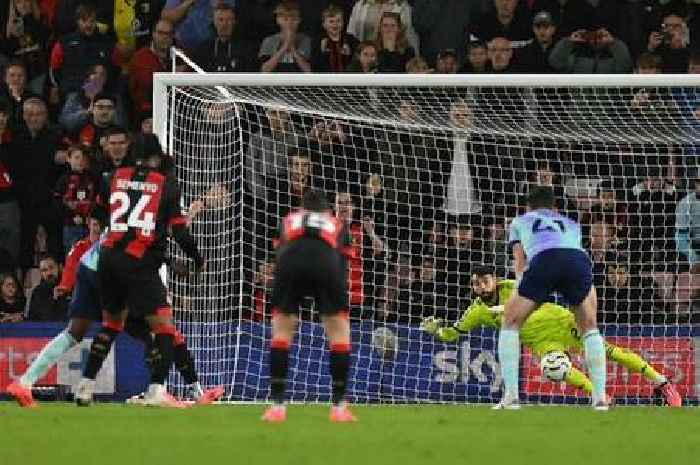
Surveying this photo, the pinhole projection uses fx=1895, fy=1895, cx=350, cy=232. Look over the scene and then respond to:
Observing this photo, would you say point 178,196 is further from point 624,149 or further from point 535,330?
point 624,149

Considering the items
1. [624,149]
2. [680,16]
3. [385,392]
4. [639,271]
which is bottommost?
[385,392]

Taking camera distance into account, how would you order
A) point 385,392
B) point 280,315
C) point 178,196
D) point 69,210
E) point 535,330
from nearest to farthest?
A: point 280,315 < point 178,196 < point 535,330 < point 385,392 < point 69,210

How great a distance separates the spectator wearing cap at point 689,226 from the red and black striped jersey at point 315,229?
7076 mm

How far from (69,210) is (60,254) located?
674 mm

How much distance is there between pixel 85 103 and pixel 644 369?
759 cm

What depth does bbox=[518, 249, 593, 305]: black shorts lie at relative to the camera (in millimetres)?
15180

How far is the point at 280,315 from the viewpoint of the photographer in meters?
13.1

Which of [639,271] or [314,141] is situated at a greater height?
[314,141]

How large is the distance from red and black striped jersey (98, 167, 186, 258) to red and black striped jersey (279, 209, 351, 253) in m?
1.89

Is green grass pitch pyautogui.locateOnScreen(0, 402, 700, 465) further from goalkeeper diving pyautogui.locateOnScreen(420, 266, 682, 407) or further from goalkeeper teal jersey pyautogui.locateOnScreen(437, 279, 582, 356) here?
goalkeeper teal jersey pyautogui.locateOnScreen(437, 279, 582, 356)

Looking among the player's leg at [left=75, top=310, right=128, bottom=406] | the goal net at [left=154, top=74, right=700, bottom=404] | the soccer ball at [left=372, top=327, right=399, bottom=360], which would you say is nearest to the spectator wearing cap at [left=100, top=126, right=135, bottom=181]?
the goal net at [left=154, top=74, right=700, bottom=404]

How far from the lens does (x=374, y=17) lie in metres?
21.8

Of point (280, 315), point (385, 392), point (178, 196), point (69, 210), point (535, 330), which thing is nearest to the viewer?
→ point (280, 315)

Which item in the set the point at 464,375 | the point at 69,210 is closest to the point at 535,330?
the point at 464,375
